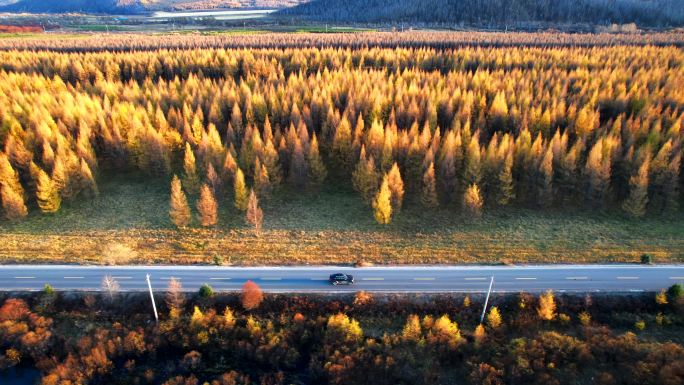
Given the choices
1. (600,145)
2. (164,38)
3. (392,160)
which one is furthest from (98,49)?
(600,145)

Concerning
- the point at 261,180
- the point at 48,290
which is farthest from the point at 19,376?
the point at 261,180

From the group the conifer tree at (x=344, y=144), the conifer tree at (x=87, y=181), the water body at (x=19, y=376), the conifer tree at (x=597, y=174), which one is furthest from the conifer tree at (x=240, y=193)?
the conifer tree at (x=597, y=174)

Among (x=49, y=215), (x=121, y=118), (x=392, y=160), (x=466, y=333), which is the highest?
(x=121, y=118)

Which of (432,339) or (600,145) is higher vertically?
(600,145)

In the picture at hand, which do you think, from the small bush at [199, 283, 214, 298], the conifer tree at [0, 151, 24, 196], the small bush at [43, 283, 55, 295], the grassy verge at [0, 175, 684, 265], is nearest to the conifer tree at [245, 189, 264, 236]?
the grassy verge at [0, 175, 684, 265]

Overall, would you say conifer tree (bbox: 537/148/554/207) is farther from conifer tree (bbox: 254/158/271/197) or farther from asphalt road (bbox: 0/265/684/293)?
conifer tree (bbox: 254/158/271/197)

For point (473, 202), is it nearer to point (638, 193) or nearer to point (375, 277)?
point (375, 277)

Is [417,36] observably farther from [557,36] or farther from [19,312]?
[19,312]
